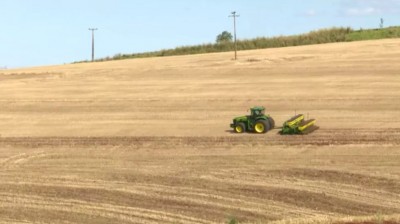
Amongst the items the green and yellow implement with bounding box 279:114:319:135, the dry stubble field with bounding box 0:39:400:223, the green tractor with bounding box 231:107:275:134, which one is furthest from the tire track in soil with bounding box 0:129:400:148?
the green tractor with bounding box 231:107:275:134

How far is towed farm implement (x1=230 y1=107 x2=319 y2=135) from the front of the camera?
75.2ft

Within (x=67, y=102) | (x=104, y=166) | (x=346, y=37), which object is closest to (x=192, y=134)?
(x=104, y=166)

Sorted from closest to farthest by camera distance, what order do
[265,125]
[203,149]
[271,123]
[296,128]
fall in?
[203,149], [296,128], [265,125], [271,123]

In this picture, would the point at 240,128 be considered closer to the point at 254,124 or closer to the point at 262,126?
the point at 254,124

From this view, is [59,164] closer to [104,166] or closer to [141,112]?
[104,166]

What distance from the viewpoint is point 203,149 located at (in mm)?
21719

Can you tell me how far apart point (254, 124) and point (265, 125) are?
0.45 meters

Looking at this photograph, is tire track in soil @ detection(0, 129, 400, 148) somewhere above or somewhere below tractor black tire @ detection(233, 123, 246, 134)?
below

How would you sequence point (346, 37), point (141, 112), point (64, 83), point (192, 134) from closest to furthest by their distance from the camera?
point (192, 134)
point (141, 112)
point (64, 83)
point (346, 37)

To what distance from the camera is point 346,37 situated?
176 ft

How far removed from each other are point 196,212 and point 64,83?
79.6 ft

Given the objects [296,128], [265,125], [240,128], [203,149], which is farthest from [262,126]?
[203,149]

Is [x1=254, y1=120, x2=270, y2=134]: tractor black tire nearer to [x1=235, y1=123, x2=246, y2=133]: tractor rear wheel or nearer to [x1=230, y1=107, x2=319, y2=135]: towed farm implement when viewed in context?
[x1=230, y1=107, x2=319, y2=135]: towed farm implement

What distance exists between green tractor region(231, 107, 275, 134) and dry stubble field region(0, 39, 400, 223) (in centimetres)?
39
